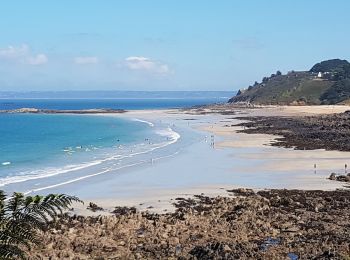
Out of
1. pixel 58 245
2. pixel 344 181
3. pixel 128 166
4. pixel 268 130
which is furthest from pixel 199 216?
pixel 268 130

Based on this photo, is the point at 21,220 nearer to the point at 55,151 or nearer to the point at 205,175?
the point at 205,175

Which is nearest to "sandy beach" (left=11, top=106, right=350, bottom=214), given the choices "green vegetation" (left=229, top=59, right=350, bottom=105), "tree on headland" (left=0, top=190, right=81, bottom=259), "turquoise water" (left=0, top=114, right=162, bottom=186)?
"turquoise water" (left=0, top=114, right=162, bottom=186)

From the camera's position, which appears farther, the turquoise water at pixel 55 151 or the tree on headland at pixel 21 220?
the turquoise water at pixel 55 151

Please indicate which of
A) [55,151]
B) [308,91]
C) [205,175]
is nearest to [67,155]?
[55,151]

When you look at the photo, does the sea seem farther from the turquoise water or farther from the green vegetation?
the green vegetation

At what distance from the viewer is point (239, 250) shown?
53.4 ft

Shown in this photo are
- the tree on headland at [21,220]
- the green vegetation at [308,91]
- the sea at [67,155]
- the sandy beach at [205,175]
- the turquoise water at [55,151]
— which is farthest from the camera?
the green vegetation at [308,91]

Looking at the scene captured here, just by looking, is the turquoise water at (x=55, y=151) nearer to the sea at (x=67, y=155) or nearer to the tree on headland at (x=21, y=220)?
the sea at (x=67, y=155)

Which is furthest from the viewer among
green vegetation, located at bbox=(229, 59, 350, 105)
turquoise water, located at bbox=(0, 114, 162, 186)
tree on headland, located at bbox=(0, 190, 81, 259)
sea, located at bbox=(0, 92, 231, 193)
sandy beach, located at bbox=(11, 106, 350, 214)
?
green vegetation, located at bbox=(229, 59, 350, 105)

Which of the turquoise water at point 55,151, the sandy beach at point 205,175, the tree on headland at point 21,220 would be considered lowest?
the turquoise water at point 55,151

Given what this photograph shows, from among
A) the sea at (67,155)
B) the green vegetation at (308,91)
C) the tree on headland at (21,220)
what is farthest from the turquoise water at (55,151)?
the green vegetation at (308,91)

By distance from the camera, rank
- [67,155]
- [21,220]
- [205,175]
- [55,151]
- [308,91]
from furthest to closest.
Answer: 1. [308,91]
2. [55,151]
3. [67,155]
4. [205,175]
5. [21,220]

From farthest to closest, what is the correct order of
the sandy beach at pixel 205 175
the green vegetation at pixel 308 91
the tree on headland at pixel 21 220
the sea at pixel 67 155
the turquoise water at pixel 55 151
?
the green vegetation at pixel 308 91, the turquoise water at pixel 55 151, the sea at pixel 67 155, the sandy beach at pixel 205 175, the tree on headland at pixel 21 220

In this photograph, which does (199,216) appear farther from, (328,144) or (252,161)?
(328,144)
